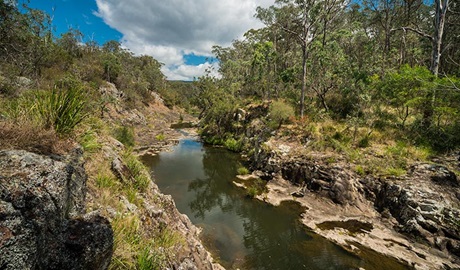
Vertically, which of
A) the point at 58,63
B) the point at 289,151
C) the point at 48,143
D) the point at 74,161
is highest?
the point at 58,63

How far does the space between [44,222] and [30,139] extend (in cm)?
161

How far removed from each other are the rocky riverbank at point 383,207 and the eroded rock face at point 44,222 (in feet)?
34.7

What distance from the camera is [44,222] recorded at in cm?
258

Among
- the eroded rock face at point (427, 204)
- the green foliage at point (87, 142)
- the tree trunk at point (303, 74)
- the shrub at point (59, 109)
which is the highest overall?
the tree trunk at point (303, 74)

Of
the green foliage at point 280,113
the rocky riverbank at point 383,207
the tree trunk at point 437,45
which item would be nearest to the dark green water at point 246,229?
the rocky riverbank at point 383,207

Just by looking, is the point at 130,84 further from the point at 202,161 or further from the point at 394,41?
the point at 394,41

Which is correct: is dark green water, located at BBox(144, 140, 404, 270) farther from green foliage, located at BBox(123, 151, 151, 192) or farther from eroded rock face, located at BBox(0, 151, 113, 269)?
eroded rock face, located at BBox(0, 151, 113, 269)

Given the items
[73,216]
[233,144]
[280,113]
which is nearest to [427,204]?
[280,113]

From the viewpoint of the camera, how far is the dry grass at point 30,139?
3.17 m

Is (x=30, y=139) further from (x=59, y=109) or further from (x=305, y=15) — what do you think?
(x=305, y=15)

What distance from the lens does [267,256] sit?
9578 millimetres

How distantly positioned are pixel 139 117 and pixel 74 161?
39.4m

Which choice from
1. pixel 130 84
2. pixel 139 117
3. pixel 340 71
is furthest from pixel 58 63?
pixel 340 71

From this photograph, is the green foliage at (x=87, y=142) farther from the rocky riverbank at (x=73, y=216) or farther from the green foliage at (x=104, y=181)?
the green foliage at (x=104, y=181)
